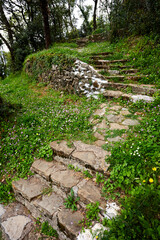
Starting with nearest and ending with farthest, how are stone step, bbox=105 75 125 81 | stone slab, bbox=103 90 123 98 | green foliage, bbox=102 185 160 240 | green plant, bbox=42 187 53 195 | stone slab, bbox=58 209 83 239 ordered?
green foliage, bbox=102 185 160 240 → stone slab, bbox=58 209 83 239 → green plant, bbox=42 187 53 195 → stone slab, bbox=103 90 123 98 → stone step, bbox=105 75 125 81

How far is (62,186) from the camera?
2.28 m

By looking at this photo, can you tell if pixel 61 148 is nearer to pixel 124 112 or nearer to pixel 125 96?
pixel 124 112

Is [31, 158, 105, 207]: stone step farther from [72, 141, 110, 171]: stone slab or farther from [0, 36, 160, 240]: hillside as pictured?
[72, 141, 110, 171]: stone slab

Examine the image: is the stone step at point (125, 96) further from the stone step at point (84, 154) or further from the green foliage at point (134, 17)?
the green foliage at point (134, 17)

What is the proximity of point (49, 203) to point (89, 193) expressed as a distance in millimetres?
733

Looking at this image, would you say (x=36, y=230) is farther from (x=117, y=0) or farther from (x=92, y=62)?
(x=117, y=0)

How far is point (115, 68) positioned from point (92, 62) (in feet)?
3.55

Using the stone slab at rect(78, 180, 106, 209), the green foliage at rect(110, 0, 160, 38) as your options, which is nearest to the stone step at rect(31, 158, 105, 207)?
the stone slab at rect(78, 180, 106, 209)

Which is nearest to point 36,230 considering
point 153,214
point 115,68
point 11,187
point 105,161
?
point 11,187

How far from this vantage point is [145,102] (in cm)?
357

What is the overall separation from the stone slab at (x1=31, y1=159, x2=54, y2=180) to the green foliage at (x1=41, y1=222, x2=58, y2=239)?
2.33 feet

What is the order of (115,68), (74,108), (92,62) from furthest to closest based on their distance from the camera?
1. (92,62)
2. (115,68)
3. (74,108)

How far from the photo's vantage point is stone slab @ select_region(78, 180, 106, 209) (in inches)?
75.8

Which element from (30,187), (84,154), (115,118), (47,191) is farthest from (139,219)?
(115,118)
